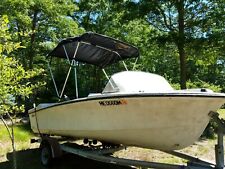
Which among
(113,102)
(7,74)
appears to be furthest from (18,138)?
(113,102)

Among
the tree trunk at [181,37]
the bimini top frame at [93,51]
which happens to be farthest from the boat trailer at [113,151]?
the tree trunk at [181,37]

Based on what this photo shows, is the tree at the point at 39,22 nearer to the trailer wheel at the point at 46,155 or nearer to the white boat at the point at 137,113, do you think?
the white boat at the point at 137,113

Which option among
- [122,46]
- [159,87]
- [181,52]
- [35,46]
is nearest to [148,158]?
[159,87]

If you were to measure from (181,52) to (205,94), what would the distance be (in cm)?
798

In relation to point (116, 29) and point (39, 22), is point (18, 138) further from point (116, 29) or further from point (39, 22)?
Result: point (116, 29)

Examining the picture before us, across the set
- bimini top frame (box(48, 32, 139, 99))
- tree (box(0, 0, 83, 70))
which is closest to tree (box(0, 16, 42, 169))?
bimini top frame (box(48, 32, 139, 99))

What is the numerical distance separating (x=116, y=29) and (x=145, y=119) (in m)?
15.2

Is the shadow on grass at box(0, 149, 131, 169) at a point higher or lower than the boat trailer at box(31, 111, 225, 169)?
lower

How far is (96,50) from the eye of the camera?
10.0 m

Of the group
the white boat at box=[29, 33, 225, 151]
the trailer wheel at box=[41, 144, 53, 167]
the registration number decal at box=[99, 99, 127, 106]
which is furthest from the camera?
the trailer wheel at box=[41, 144, 53, 167]

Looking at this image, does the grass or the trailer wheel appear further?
the grass

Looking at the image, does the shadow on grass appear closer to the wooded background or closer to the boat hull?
the boat hull

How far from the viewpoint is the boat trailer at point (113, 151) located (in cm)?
606

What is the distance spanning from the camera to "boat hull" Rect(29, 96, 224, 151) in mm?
6270
